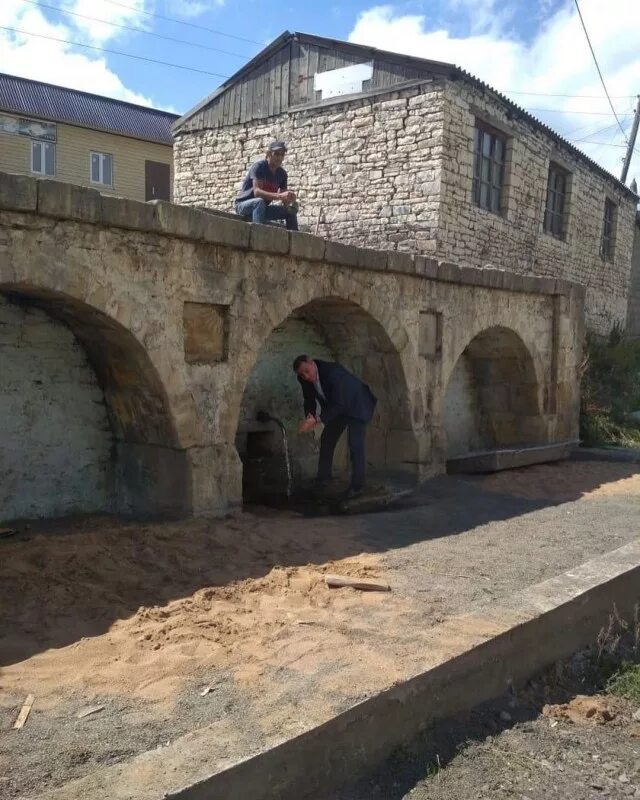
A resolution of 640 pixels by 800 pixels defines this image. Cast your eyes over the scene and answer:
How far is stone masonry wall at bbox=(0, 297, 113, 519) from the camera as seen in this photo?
549 centimetres

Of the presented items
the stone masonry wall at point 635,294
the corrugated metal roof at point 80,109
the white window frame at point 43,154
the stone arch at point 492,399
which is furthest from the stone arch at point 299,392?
the corrugated metal roof at point 80,109

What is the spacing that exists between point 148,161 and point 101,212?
19.4m

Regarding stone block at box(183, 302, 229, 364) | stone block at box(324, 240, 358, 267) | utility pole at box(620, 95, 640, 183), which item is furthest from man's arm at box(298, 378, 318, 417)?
utility pole at box(620, 95, 640, 183)

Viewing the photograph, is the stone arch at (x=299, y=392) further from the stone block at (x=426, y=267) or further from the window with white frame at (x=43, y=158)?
the window with white frame at (x=43, y=158)

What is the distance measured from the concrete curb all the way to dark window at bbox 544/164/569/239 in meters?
12.8

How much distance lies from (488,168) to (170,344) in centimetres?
1025

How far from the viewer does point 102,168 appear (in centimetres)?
2222

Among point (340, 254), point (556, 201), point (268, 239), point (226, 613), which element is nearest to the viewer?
point (226, 613)

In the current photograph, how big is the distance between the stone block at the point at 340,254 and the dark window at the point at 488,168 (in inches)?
293

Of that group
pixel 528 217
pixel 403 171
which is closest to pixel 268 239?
pixel 403 171

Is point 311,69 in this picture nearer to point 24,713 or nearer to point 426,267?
point 426,267

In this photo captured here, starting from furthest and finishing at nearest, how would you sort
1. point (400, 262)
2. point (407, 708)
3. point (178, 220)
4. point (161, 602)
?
point (400, 262), point (178, 220), point (161, 602), point (407, 708)

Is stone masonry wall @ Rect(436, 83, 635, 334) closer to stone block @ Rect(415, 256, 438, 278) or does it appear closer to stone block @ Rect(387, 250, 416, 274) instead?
stone block @ Rect(415, 256, 438, 278)

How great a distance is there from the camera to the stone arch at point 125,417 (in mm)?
5375
